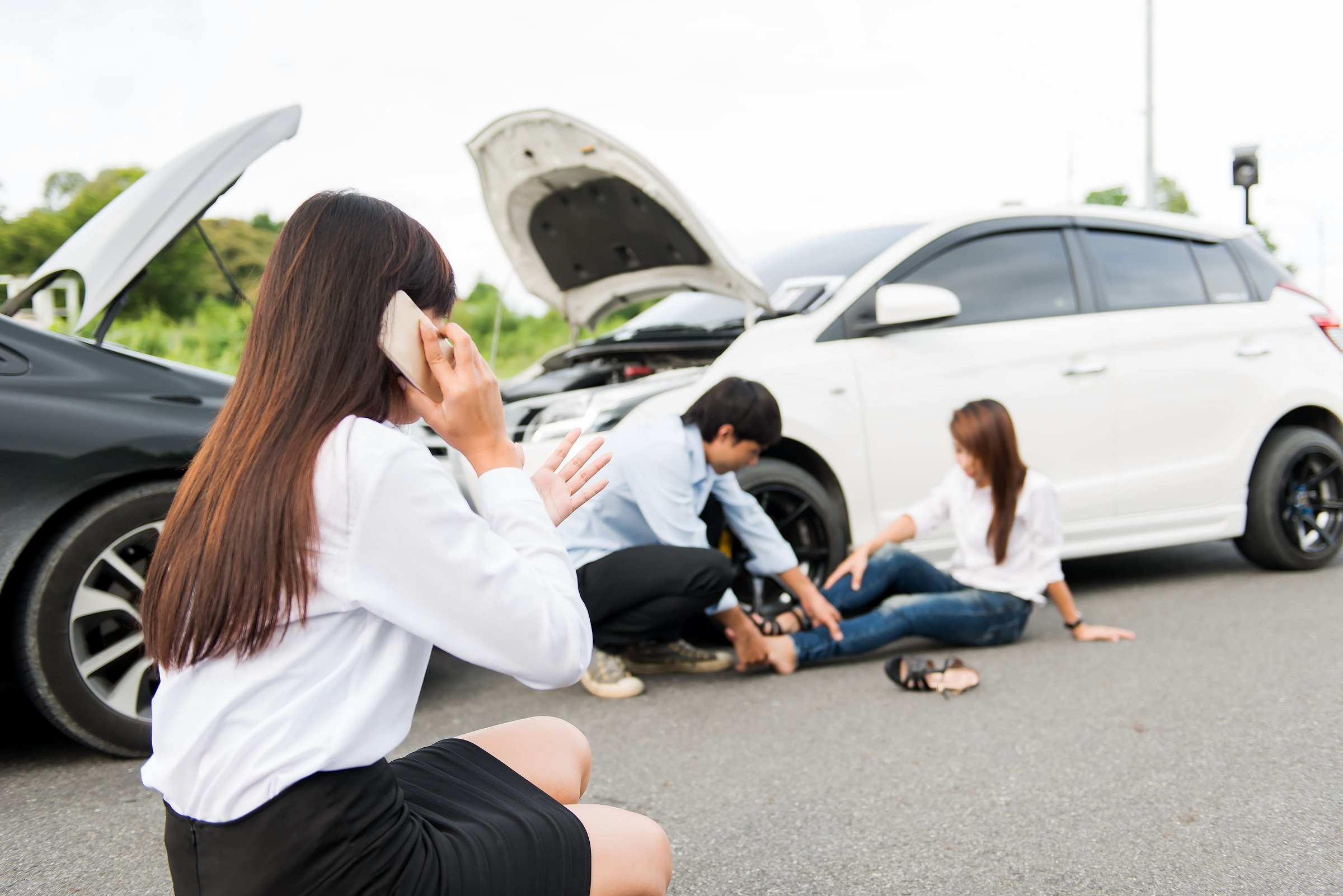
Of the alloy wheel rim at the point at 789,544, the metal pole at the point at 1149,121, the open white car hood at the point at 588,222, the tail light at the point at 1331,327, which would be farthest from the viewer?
the metal pole at the point at 1149,121

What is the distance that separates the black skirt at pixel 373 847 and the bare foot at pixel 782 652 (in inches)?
98.7

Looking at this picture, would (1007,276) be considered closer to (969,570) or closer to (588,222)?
(969,570)

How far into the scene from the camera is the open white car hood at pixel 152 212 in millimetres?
3164

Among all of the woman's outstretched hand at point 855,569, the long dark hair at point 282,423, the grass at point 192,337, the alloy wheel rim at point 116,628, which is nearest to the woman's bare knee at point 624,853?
the long dark hair at point 282,423

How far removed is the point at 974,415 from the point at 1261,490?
224 cm

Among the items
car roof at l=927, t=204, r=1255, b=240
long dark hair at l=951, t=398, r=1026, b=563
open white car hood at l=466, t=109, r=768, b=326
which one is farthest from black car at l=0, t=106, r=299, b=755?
car roof at l=927, t=204, r=1255, b=240

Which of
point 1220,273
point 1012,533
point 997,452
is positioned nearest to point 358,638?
point 997,452

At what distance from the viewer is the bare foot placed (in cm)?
389

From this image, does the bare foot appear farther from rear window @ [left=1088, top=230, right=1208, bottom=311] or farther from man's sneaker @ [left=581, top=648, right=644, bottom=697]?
rear window @ [left=1088, top=230, right=1208, bottom=311]

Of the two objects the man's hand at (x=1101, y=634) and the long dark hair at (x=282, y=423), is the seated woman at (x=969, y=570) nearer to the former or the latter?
the man's hand at (x=1101, y=634)

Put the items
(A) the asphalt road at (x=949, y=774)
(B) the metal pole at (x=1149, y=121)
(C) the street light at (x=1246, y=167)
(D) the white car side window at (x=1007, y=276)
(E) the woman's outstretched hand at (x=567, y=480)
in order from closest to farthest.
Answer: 1. (E) the woman's outstretched hand at (x=567, y=480)
2. (A) the asphalt road at (x=949, y=774)
3. (D) the white car side window at (x=1007, y=276)
4. (C) the street light at (x=1246, y=167)
5. (B) the metal pole at (x=1149, y=121)

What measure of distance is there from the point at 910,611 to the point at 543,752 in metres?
2.58

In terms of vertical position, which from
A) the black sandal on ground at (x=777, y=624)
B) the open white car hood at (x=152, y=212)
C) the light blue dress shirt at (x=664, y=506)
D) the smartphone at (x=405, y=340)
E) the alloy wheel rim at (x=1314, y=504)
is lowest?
the alloy wheel rim at (x=1314, y=504)

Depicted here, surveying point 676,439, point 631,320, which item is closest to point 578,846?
point 676,439
